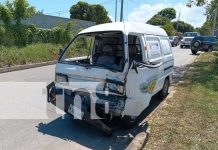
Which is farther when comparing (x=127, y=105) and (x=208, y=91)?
(x=208, y=91)

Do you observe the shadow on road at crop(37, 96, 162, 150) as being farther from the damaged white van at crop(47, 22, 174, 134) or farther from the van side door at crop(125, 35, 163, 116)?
the van side door at crop(125, 35, 163, 116)

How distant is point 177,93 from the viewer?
9.52 meters

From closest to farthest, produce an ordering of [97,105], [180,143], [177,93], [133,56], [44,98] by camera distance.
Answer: [180,143], [97,105], [133,56], [44,98], [177,93]

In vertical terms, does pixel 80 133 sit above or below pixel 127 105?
below

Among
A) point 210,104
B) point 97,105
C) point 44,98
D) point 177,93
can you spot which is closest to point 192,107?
point 210,104

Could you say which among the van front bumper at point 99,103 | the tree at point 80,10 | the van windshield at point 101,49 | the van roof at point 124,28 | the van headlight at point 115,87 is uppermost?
the tree at point 80,10

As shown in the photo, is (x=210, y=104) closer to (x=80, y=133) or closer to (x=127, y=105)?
(x=127, y=105)

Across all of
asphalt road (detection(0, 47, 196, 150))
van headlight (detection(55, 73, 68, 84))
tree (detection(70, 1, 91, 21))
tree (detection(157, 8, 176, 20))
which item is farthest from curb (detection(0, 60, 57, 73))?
tree (detection(157, 8, 176, 20))

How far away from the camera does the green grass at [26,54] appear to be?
14.9 meters

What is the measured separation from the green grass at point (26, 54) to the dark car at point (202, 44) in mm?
13619

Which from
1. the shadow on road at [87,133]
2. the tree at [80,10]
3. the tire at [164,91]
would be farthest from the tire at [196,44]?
the tree at [80,10]

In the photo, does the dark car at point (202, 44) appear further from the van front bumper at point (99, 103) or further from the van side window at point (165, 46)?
the van front bumper at point (99, 103)

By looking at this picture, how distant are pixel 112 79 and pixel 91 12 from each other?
5623cm

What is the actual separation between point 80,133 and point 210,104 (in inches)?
149
